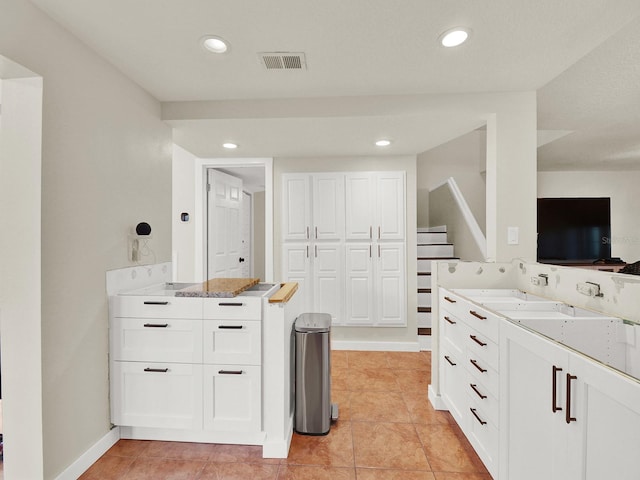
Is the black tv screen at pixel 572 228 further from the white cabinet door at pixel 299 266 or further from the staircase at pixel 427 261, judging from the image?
the white cabinet door at pixel 299 266

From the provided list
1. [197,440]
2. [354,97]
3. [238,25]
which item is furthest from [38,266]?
[354,97]

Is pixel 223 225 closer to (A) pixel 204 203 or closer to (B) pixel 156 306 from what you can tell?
(A) pixel 204 203

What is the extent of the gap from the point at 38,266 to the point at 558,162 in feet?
19.1

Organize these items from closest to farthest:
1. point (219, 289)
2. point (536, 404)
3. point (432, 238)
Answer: point (536, 404), point (219, 289), point (432, 238)

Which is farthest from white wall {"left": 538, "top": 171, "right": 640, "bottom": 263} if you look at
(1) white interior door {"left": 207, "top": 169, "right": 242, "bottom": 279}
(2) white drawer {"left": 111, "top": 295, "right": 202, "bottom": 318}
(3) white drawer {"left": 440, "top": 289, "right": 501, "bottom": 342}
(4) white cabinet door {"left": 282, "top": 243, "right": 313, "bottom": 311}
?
(1) white interior door {"left": 207, "top": 169, "right": 242, "bottom": 279}

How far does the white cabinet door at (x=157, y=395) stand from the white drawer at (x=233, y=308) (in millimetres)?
336

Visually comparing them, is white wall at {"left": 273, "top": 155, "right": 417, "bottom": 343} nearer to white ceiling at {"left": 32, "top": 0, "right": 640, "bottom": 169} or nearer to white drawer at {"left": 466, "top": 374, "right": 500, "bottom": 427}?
white ceiling at {"left": 32, "top": 0, "right": 640, "bottom": 169}

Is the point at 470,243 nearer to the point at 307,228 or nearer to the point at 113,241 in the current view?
the point at 307,228

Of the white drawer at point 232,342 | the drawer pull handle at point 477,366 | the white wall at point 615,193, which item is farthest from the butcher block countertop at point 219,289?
the white wall at point 615,193

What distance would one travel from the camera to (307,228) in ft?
12.1

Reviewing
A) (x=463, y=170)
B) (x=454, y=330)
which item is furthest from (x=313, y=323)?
(x=463, y=170)

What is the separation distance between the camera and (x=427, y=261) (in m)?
3.96

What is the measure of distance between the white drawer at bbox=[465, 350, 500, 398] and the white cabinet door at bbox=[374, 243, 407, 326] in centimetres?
175

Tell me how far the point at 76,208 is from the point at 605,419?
2417mm
